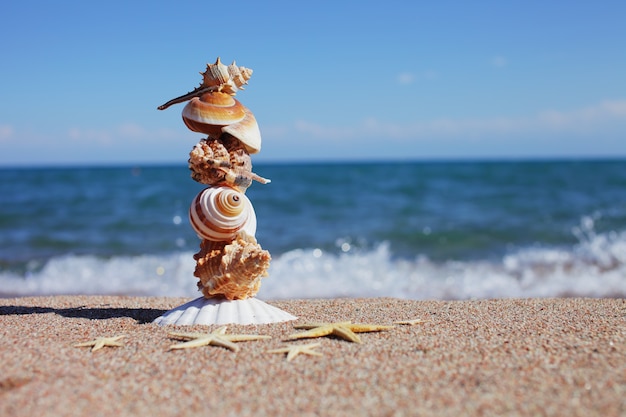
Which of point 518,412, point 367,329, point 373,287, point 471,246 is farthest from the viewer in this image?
point 471,246

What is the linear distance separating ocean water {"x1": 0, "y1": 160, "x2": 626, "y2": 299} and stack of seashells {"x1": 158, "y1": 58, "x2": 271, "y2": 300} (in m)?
4.67

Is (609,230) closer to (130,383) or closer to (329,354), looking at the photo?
→ (329,354)

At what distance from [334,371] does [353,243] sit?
11.1m

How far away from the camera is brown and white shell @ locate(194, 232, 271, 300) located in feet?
15.5

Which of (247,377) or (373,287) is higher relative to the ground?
(247,377)

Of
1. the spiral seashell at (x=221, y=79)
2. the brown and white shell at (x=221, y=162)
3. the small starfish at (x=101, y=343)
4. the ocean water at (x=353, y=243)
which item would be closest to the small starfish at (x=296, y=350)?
the small starfish at (x=101, y=343)

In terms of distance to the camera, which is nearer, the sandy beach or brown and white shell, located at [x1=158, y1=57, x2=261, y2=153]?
the sandy beach

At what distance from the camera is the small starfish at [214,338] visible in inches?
160

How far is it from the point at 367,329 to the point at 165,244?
10911 mm

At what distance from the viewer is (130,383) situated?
3439mm

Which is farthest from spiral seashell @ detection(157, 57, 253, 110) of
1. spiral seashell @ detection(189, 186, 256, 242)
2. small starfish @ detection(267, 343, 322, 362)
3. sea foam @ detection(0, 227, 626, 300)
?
sea foam @ detection(0, 227, 626, 300)

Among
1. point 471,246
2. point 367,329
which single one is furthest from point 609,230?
point 367,329

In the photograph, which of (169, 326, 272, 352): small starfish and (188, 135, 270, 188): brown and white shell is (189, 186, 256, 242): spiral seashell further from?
(169, 326, 272, 352): small starfish

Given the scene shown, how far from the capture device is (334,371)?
3.58 meters
